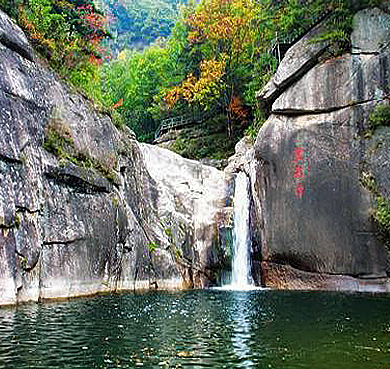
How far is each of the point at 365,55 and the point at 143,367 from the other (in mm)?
20094

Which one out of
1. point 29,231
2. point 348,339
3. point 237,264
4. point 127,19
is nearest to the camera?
point 348,339

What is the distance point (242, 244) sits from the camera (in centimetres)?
2728

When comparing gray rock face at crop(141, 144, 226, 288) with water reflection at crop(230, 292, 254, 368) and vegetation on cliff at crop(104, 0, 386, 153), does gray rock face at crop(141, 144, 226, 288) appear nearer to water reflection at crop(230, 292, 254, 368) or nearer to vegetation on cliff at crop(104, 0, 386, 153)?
vegetation on cliff at crop(104, 0, 386, 153)

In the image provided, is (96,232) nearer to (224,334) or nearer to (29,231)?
(29,231)

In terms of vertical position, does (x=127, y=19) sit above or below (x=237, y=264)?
above

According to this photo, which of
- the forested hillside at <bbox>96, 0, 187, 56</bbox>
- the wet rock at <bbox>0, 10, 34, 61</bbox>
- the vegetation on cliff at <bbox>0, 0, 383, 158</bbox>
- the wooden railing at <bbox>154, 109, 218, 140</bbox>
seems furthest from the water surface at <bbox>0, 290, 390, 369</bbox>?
the forested hillside at <bbox>96, 0, 187, 56</bbox>

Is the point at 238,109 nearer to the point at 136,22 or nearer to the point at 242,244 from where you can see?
the point at 242,244

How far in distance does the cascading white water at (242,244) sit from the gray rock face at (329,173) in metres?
1.69

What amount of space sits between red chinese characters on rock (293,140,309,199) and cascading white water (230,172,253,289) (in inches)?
→ 204

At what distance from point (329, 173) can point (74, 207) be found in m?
12.5

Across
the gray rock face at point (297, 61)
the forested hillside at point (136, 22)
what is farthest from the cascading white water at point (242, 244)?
the forested hillside at point (136, 22)

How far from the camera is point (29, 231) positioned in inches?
650

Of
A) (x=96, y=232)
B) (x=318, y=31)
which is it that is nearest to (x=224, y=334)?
(x=96, y=232)

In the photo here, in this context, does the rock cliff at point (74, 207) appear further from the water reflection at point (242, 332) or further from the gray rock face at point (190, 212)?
the water reflection at point (242, 332)
